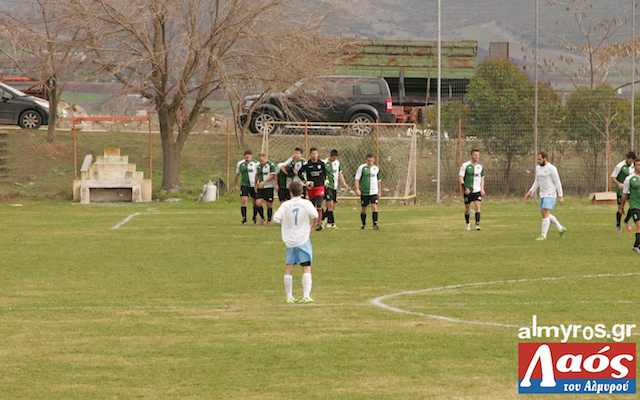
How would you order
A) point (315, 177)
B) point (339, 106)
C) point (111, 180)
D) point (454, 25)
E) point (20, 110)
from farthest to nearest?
point (454, 25)
point (20, 110)
point (339, 106)
point (111, 180)
point (315, 177)

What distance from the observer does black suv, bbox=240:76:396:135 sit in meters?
34.8

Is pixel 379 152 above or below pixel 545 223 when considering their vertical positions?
above

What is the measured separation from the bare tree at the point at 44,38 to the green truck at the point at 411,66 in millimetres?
14165

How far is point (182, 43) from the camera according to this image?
30016 mm

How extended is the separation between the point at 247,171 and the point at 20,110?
17.0m

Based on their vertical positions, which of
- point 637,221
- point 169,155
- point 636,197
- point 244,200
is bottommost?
point 637,221

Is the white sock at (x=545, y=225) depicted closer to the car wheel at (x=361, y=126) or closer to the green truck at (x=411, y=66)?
the car wheel at (x=361, y=126)

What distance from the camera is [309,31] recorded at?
3206 centimetres

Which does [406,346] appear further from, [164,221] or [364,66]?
[364,66]

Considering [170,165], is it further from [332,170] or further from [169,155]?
[332,170]

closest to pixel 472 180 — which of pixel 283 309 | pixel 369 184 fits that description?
pixel 369 184

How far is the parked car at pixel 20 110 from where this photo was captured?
119 feet

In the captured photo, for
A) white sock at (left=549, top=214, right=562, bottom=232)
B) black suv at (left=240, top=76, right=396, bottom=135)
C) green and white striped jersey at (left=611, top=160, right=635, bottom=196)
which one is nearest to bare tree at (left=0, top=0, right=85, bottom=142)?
black suv at (left=240, top=76, right=396, bottom=135)

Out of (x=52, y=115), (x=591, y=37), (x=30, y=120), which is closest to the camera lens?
(x=52, y=115)
